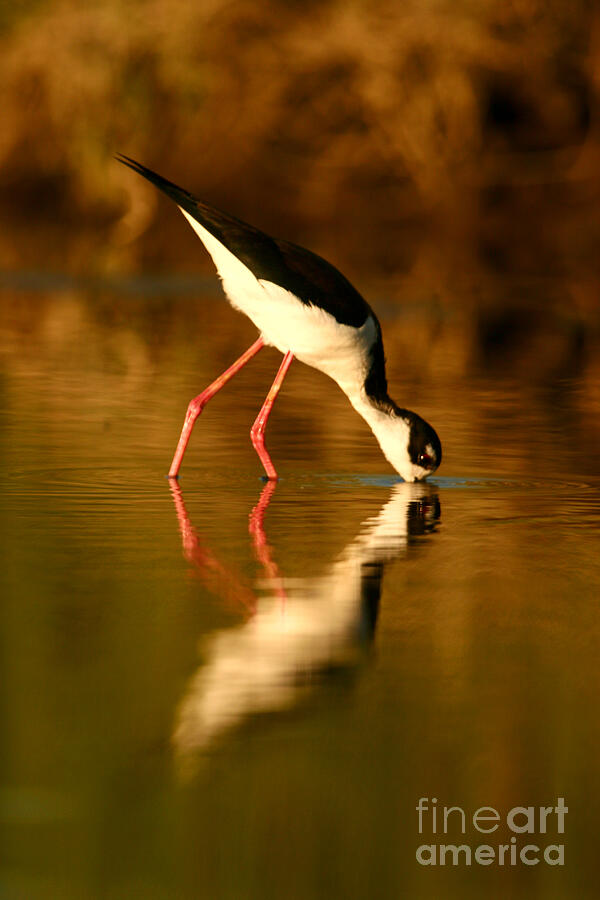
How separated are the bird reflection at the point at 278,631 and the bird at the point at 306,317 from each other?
942 millimetres

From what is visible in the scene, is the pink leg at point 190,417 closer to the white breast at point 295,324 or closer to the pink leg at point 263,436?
the pink leg at point 263,436

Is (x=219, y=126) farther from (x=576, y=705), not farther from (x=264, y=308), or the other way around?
(x=576, y=705)

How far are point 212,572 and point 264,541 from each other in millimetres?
522

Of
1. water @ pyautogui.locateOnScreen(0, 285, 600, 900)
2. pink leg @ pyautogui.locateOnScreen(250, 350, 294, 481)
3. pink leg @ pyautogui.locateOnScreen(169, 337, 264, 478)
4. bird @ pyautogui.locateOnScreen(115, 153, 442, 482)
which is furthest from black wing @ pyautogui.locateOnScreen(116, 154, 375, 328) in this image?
water @ pyautogui.locateOnScreen(0, 285, 600, 900)

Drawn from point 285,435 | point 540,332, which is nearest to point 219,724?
point 285,435

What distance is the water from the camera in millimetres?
3238

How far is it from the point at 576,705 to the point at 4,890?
1.49 metres

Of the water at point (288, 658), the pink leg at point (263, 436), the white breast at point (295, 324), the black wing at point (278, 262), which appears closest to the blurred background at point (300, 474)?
the water at point (288, 658)

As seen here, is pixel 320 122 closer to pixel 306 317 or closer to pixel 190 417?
pixel 190 417

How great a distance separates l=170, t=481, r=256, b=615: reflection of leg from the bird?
3.68 ft

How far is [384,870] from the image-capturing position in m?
3.17

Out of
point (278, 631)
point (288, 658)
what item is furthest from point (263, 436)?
point (288, 658)

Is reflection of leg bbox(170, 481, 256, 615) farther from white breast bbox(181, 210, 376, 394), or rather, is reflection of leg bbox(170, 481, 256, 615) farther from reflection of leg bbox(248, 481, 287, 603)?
white breast bbox(181, 210, 376, 394)

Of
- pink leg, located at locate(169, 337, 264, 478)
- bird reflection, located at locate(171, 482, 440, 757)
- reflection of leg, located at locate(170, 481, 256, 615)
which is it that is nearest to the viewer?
bird reflection, located at locate(171, 482, 440, 757)
